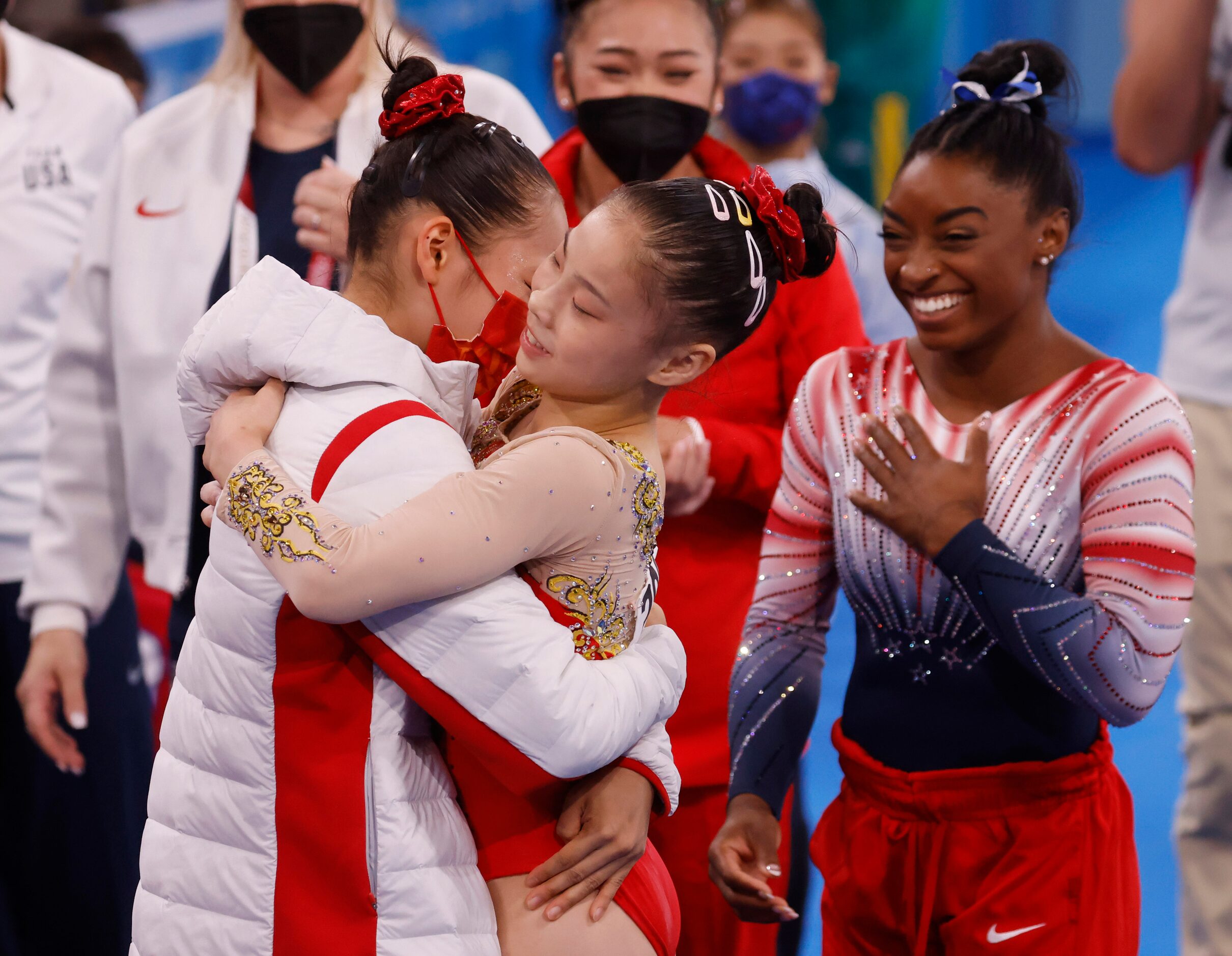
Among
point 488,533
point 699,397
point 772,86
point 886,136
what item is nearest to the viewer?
point 488,533

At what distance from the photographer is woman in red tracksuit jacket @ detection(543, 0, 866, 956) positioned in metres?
2.34

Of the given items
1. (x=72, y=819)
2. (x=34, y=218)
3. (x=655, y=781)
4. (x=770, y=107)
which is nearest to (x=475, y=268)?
(x=655, y=781)

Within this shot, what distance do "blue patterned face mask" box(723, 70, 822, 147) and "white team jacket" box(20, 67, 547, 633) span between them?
60.1 inches

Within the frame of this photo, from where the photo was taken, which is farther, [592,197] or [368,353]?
[592,197]

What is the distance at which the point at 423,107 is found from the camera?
158 cm

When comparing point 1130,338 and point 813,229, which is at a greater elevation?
point 813,229

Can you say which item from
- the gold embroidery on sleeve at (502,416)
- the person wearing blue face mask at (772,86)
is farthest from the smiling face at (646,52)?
the person wearing blue face mask at (772,86)

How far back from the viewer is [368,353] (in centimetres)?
145

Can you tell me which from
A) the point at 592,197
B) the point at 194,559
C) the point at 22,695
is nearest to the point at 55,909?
the point at 22,695

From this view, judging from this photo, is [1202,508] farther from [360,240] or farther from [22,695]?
Answer: [22,695]

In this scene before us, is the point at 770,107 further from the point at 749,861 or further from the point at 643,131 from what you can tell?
the point at 749,861

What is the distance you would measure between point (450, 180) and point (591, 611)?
1.64 ft

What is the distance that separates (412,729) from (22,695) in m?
1.49

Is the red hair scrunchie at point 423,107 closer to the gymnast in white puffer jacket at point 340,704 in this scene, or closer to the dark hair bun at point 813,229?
the gymnast in white puffer jacket at point 340,704
